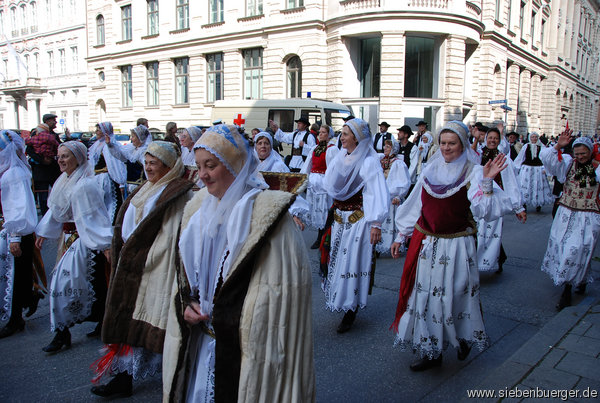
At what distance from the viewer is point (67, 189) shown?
3.88 meters

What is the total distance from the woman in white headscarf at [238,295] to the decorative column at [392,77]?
65.3 feet

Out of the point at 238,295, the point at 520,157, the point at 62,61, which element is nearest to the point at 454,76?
the point at 520,157

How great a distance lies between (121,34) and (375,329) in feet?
Answer: 106

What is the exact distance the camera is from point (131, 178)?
28.1 ft

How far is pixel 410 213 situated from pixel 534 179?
9.30m

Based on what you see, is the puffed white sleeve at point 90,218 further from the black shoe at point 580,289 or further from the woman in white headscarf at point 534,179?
the woman in white headscarf at point 534,179

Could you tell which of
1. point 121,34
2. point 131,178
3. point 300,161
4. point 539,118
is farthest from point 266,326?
point 539,118

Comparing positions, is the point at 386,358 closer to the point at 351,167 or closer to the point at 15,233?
the point at 351,167

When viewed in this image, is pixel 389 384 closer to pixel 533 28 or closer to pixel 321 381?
pixel 321 381

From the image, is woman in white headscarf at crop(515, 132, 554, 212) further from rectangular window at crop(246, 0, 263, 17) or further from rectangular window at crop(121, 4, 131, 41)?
rectangular window at crop(121, 4, 131, 41)

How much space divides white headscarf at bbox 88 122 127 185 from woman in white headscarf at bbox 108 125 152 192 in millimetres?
94

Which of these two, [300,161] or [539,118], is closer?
[300,161]

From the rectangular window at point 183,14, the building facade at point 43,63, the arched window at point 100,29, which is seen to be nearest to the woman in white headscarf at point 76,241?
the rectangular window at point 183,14

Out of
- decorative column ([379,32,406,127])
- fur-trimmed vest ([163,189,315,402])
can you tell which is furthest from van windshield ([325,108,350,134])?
fur-trimmed vest ([163,189,315,402])
